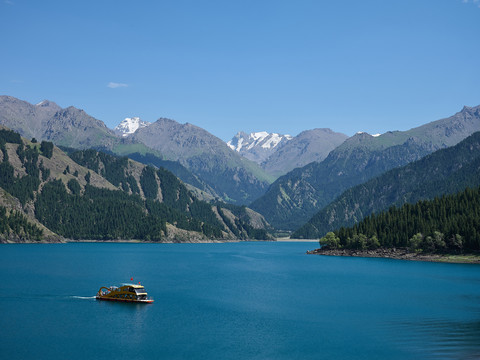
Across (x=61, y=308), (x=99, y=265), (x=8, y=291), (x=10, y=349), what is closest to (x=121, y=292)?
(x=61, y=308)

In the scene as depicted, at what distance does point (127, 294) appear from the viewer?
369 ft

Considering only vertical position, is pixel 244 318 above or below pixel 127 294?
below

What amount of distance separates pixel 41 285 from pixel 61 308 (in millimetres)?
33149

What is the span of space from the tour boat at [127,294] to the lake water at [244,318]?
7.21 ft

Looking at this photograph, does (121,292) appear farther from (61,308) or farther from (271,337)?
(271,337)

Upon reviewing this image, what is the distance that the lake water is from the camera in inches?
2876

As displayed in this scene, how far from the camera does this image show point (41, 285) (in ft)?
433

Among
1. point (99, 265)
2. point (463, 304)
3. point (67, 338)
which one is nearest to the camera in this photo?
point (67, 338)

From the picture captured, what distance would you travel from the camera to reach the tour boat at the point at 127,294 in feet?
365

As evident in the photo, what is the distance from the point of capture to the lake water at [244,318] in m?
73.1

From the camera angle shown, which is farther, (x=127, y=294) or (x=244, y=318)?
(x=127, y=294)

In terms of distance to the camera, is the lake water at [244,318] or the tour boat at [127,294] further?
the tour boat at [127,294]

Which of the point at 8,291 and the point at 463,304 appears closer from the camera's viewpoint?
the point at 463,304

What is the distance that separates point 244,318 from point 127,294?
28.8 m
